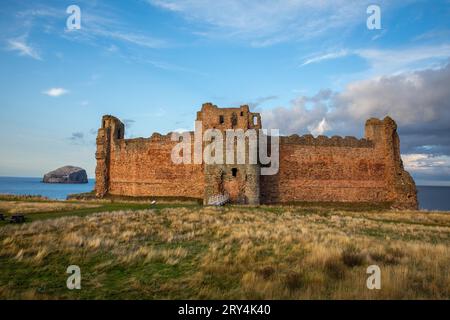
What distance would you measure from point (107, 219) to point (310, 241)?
30.2 feet

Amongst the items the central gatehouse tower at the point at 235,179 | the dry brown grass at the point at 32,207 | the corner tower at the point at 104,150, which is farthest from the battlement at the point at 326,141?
the dry brown grass at the point at 32,207

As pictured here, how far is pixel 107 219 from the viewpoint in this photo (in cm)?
1523

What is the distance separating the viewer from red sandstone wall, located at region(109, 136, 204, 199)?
34.7 metres

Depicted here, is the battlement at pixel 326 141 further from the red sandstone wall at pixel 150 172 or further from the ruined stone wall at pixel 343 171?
the red sandstone wall at pixel 150 172

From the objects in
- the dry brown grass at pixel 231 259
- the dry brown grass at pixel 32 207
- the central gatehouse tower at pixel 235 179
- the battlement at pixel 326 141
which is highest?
the battlement at pixel 326 141

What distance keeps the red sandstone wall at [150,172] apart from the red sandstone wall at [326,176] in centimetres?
794

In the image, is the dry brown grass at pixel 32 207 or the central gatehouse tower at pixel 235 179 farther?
the central gatehouse tower at pixel 235 179

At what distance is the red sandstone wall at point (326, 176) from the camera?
3472 centimetres

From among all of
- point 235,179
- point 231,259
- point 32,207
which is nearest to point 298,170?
point 235,179

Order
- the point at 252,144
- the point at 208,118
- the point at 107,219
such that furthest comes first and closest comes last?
the point at 208,118 → the point at 252,144 → the point at 107,219

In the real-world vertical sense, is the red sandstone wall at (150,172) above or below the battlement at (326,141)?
below

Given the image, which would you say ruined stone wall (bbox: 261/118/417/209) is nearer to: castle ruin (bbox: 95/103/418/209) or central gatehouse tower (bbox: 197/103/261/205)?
castle ruin (bbox: 95/103/418/209)
